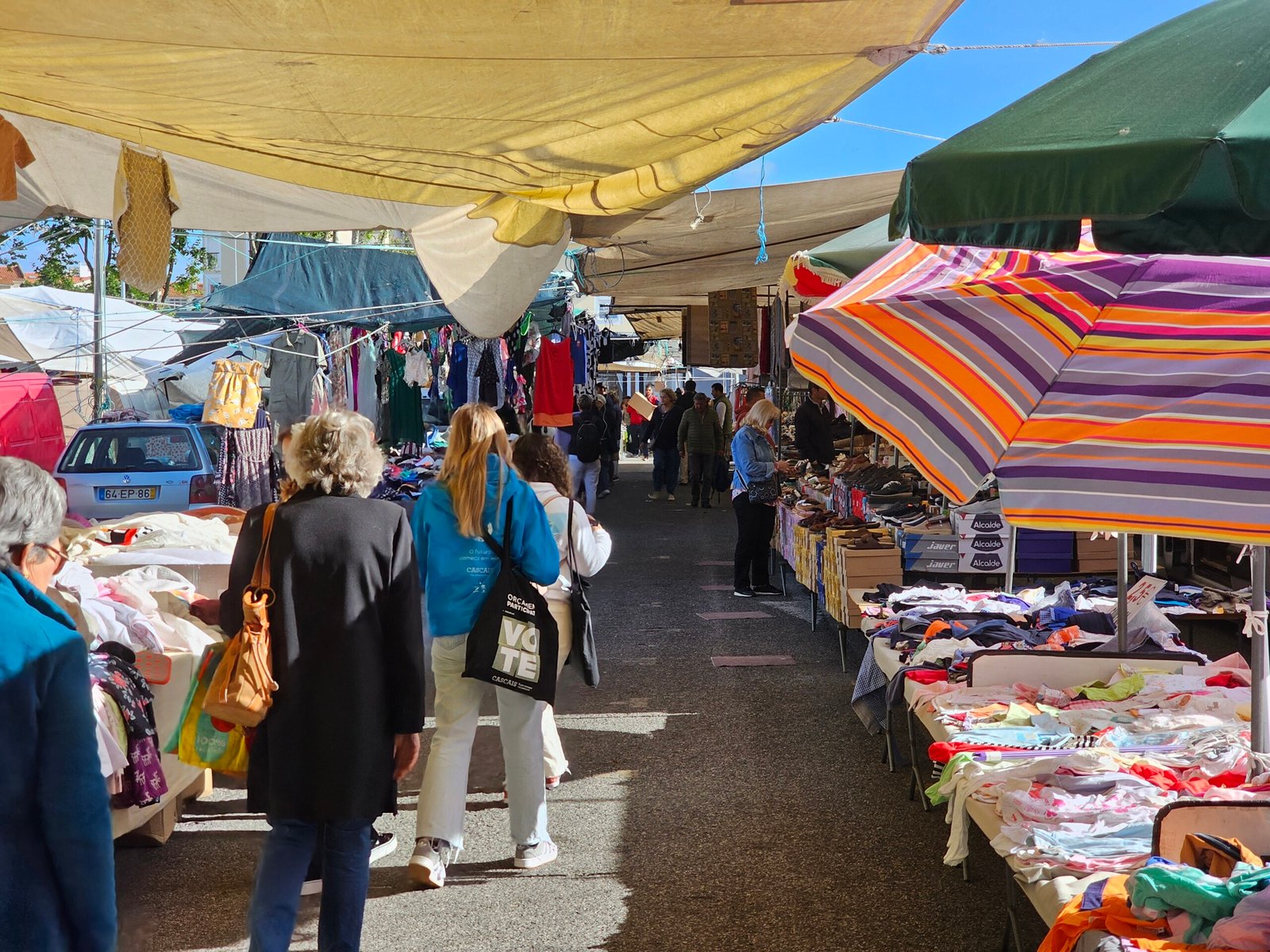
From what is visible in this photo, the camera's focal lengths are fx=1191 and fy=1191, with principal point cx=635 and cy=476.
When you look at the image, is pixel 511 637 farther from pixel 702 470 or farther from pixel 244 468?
pixel 702 470

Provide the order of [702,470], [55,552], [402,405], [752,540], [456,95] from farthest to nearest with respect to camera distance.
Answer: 1. [702,470]
2. [402,405]
3. [752,540]
4. [456,95]
5. [55,552]

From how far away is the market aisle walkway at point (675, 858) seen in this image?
179 inches

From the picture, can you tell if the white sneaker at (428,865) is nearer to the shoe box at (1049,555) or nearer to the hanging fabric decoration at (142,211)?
the hanging fabric decoration at (142,211)

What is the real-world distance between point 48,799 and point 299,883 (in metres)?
1.73

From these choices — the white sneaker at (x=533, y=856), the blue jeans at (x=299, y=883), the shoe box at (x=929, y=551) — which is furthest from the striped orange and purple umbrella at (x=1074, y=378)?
the shoe box at (x=929, y=551)

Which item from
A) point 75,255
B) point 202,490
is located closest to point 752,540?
point 202,490

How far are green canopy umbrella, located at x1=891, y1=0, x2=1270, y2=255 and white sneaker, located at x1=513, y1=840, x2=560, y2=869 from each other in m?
3.44

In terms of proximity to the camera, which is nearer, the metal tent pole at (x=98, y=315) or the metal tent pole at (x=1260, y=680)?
the metal tent pole at (x=1260, y=680)

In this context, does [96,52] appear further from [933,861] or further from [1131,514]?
[933,861]

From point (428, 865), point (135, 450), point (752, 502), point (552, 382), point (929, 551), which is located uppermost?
point (552, 382)

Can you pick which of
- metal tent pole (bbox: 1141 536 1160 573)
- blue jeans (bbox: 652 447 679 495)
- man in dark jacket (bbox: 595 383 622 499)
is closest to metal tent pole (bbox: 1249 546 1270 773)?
metal tent pole (bbox: 1141 536 1160 573)

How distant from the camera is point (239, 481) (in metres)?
13.5

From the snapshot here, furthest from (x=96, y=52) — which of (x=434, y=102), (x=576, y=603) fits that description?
(x=576, y=603)

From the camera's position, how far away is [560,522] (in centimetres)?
584
